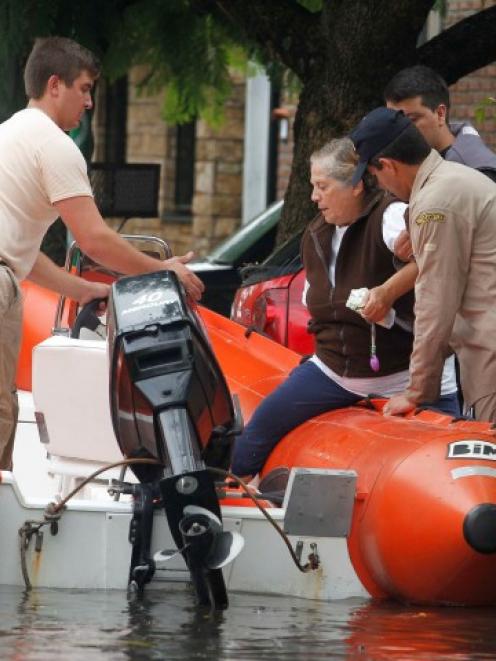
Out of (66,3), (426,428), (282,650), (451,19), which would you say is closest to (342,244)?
(426,428)

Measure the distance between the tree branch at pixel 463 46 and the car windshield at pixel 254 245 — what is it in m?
2.76

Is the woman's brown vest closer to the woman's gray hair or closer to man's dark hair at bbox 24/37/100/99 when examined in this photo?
the woman's gray hair

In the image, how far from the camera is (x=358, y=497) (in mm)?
7414

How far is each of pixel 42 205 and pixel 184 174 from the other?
19639 mm

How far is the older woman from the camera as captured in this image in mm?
8023

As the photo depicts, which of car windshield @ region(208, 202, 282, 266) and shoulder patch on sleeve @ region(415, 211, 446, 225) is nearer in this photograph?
shoulder patch on sleeve @ region(415, 211, 446, 225)

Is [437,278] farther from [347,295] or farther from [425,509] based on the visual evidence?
[425,509]

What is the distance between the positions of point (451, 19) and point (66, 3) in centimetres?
541

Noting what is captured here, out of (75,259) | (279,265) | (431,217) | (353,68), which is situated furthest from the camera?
(353,68)

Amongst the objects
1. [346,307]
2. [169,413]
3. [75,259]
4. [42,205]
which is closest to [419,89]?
[346,307]

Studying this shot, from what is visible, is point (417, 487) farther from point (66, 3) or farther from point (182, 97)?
point (182, 97)

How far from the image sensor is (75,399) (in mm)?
8078

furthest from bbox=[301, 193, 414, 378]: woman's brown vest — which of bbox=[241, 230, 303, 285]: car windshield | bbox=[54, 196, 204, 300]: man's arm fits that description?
bbox=[241, 230, 303, 285]: car windshield

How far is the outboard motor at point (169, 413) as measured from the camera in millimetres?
6938
